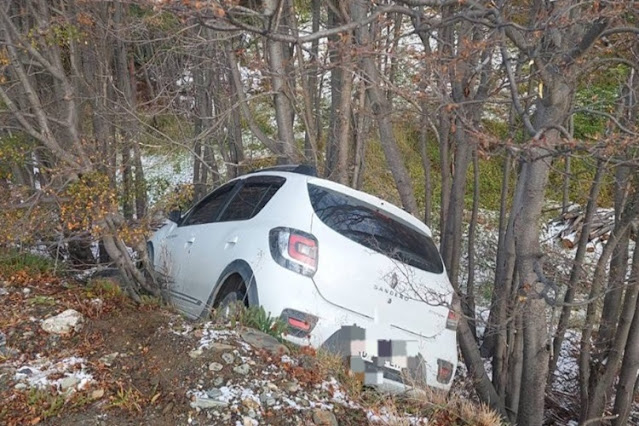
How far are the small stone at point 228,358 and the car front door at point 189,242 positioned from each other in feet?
4.65

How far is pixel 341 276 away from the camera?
4293 mm

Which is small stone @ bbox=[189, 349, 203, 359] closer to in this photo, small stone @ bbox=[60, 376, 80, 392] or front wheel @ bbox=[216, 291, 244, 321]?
front wheel @ bbox=[216, 291, 244, 321]

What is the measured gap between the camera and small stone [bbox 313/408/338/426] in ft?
11.1

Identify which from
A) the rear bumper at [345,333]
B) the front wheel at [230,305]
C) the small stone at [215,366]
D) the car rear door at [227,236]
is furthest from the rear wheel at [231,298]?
the small stone at [215,366]

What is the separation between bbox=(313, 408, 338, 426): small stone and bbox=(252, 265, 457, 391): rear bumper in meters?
0.70

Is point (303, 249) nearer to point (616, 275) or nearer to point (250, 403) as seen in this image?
point (250, 403)

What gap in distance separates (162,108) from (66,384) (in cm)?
607

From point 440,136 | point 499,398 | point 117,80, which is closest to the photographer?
point 499,398

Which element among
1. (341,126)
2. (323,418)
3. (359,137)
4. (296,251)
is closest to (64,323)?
(296,251)

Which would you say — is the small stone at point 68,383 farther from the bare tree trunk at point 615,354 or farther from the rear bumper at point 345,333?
the bare tree trunk at point 615,354

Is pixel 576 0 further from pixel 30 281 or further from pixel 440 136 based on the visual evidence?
pixel 30 281

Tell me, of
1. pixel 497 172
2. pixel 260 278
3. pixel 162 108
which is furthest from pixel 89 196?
pixel 497 172

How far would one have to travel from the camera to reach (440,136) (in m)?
8.59

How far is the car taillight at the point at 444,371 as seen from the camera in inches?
184
